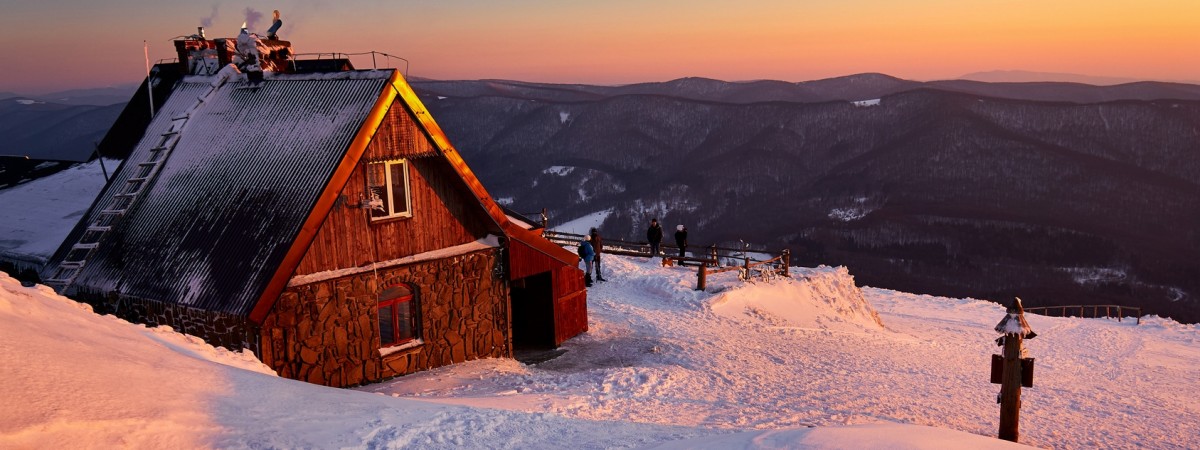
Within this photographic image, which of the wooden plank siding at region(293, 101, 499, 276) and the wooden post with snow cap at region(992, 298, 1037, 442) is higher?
the wooden plank siding at region(293, 101, 499, 276)

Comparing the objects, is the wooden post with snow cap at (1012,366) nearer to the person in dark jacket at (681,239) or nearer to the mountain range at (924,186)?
the person in dark jacket at (681,239)

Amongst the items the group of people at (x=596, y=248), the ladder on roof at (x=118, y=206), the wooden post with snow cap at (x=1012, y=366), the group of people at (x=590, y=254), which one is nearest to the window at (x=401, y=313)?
the ladder on roof at (x=118, y=206)

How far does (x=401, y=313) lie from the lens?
1511 centimetres

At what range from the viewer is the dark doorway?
1745cm

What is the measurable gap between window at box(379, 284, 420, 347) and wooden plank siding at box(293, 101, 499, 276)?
0.76m

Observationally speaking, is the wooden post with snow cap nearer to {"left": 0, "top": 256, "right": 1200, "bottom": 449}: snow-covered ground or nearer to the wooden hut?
{"left": 0, "top": 256, "right": 1200, "bottom": 449}: snow-covered ground

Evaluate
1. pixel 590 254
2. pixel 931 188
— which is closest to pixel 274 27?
pixel 590 254

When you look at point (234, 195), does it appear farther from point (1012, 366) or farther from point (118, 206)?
point (1012, 366)

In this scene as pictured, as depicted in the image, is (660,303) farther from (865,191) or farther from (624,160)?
(624,160)

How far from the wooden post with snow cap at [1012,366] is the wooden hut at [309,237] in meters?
9.23

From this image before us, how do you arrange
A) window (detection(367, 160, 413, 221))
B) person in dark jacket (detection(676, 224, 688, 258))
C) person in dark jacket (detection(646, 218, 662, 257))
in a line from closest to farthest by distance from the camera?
1. window (detection(367, 160, 413, 221))
2. person in dark jacket (detection(676, 224, 688, 258))
3. person in dark jacket (detection(646, 218, 662, 257))

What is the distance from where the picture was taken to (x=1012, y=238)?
10725cm

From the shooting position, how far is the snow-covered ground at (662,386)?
6.94 metres

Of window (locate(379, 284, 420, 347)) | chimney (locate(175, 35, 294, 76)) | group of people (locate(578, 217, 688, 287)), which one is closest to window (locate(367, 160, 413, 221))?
window (locate(379, 284, 420, 347))
